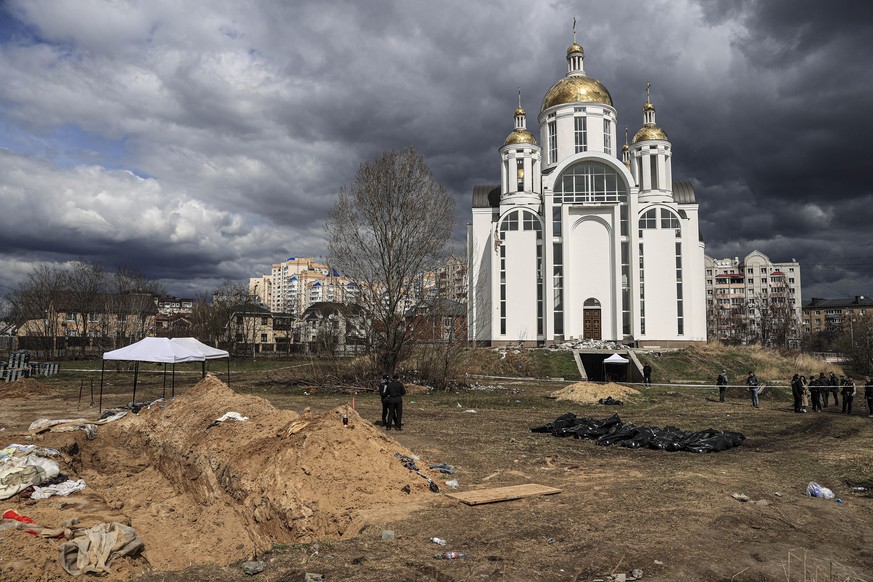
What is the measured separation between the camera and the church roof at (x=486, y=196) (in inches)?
1937

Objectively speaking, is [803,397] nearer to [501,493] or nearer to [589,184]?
[501,493]

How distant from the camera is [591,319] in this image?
43.6 metres

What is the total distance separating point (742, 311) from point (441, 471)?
108792 mm

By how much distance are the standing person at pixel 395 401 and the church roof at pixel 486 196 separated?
116 ft

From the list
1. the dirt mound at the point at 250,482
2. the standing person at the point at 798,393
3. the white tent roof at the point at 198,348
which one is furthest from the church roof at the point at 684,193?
the dirt mound at the point at 250,482

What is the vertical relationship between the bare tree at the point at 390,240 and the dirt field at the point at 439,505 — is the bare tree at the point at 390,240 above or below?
above

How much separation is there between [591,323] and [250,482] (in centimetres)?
3732

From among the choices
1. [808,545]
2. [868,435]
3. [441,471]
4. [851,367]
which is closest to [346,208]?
[441,471]

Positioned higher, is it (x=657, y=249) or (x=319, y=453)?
(x=657, y=249)

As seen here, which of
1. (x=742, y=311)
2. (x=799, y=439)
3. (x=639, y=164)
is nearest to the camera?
(x=799, y=439)

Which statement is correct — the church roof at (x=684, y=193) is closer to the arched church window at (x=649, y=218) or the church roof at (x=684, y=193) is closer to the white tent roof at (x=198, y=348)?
the arched church window at (x=649, y=218)

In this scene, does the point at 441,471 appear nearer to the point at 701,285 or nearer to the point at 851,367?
the point at 701,285

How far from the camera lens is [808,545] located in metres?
6.79

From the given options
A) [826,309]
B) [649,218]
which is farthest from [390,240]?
[826,309]
